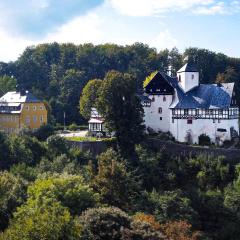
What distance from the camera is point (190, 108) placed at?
5319 cm

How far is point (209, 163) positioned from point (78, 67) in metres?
37.3

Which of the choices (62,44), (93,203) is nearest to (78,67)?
(62,44)

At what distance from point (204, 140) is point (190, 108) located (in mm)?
3466

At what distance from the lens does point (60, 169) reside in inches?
1763

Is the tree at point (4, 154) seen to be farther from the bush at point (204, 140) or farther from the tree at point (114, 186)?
the bush at point (204, 140)

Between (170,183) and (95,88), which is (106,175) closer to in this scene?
(170,183)

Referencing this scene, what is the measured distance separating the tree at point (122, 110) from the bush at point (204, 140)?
5.88 meters

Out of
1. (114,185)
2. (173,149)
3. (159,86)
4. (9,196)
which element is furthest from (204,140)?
(9,196)

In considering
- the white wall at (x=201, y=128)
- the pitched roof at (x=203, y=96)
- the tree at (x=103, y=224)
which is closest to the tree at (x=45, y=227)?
the tree at (x=103, y=224)

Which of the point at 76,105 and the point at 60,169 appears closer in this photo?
the point at 60,169

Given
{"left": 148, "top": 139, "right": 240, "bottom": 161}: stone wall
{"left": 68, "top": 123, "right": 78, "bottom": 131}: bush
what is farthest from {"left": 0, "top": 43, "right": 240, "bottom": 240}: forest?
{"left": 68, "top": 123, "right": 78, "bottom": 131}: bush

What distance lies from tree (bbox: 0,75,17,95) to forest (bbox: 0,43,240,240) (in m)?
0.19

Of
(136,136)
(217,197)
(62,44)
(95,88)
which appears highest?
(62,44)

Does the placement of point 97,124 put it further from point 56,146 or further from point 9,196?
point 9,196
